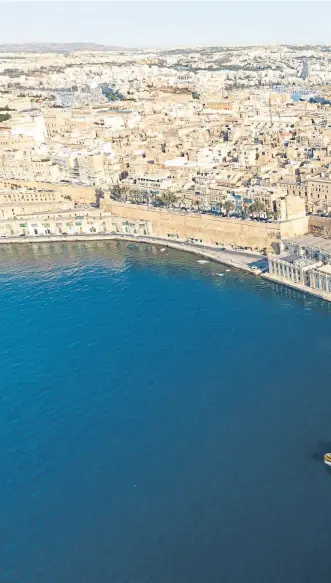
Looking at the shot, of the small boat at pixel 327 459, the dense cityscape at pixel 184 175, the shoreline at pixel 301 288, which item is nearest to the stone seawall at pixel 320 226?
the dense cityscape at pixel 184 175

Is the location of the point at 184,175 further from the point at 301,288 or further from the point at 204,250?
the point at 301,288

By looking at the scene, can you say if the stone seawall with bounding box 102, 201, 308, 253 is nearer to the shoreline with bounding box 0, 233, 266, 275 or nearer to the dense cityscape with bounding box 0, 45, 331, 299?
the dense cityscape with bounding box 0, 45, 331, 299

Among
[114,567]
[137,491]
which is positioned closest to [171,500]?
[137,491]

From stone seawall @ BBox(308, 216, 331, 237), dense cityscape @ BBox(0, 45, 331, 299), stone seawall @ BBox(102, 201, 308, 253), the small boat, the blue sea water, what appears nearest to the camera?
the blue sea water

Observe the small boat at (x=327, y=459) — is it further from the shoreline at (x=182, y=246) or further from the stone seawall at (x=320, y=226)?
the stone seawall at (x=320, y=226)

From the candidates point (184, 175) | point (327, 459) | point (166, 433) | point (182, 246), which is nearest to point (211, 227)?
point (182, 246)

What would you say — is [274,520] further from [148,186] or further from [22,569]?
[148,186]

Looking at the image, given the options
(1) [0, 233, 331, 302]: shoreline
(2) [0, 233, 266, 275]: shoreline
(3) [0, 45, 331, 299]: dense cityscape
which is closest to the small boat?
(1) [0, 233, 331, 302]: shoreline
